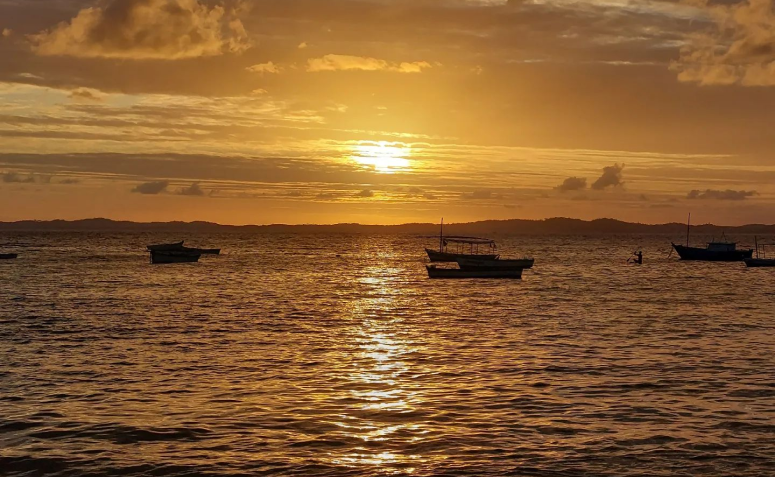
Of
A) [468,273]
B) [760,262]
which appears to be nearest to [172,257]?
[468,273]

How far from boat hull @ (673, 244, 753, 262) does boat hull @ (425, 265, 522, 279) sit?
2509 inches

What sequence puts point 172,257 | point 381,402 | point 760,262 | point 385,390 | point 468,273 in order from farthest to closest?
point 760,262 → point 172,257 → point 468,273 → point 385,390 → point 381,402

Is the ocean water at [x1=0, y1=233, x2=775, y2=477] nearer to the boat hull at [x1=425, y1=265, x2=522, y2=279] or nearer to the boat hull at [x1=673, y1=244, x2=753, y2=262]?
the boat hull at [x1=425, y1=265, x2=522, y2=279]

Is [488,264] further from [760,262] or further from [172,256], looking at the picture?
[760,262]

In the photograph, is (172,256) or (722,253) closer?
(172,256)

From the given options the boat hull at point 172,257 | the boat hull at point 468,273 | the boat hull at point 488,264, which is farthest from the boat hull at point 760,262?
the boat hull at point 172,257

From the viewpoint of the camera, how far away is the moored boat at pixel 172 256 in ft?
446

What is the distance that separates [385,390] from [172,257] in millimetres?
113431

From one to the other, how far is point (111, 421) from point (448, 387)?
12647mm

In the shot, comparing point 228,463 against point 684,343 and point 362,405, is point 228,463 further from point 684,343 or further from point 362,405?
point 684,343

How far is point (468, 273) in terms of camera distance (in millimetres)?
105125

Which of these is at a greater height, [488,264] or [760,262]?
[488,264]

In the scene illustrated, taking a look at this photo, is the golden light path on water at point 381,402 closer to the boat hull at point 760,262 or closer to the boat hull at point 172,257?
the boat hull at point 172,257

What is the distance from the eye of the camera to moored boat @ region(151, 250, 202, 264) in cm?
13588
